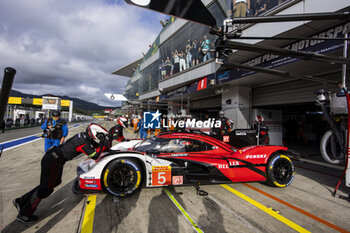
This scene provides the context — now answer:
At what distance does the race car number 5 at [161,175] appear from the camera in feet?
9.05

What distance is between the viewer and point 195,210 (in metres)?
2.37

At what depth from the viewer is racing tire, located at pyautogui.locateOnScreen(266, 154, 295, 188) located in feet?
10.5

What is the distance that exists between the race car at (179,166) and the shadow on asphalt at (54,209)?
23 cm

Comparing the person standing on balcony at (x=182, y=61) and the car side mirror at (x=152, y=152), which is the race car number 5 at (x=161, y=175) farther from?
the person standing on balcony at (x=182, y=61)

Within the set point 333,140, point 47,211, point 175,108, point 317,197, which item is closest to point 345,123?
point 333,140

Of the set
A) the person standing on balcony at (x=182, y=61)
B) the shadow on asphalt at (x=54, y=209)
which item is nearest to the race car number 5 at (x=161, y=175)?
the shadow on asphalt at (x=54, y=209)

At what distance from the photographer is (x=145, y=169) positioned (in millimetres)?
2764

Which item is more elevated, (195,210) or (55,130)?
(55,130)

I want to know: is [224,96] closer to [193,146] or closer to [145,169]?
[193,146]

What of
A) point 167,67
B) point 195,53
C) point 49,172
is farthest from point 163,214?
point 167,67

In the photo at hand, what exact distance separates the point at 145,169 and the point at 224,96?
7.69 metres

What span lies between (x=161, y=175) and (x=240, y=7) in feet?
23.7

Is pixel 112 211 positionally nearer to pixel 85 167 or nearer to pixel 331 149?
pixel 85 167

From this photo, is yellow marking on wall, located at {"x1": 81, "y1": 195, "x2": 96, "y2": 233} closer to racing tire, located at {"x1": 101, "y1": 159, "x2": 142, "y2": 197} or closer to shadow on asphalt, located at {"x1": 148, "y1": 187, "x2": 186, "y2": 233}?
racing tire, located at {"x1": 101, "y1": 159, "x2": 142, "y2": 197}
